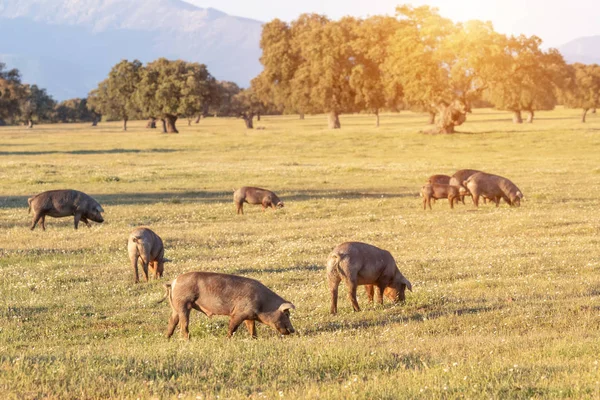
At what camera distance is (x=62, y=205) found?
24188 mm

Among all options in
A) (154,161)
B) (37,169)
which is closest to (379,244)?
(37,169)

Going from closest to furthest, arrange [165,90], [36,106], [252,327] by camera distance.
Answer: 1. [252,327]
2. [165,90]
3. [36,106]

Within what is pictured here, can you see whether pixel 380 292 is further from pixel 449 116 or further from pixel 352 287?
pixel 449 116

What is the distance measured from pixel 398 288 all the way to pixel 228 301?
373cm

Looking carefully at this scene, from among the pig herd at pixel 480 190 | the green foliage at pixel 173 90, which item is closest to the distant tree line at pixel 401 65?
the green foliage at pixel 173 90

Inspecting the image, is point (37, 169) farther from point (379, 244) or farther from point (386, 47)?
point (386, 47)

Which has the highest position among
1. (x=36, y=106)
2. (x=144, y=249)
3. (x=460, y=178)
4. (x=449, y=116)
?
(x=36, y=106)

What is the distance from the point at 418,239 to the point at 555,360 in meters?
12.8

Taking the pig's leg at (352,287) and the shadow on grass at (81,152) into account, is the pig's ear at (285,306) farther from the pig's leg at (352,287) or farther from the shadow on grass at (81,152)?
the shadow on grass at (81,152)

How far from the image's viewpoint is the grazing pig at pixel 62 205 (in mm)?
23906

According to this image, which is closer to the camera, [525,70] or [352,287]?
[352,287]

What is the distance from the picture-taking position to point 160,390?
25.0 ft

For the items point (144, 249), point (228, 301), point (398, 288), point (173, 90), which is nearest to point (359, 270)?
point (398, 288)

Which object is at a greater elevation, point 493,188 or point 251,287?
point 251,287
